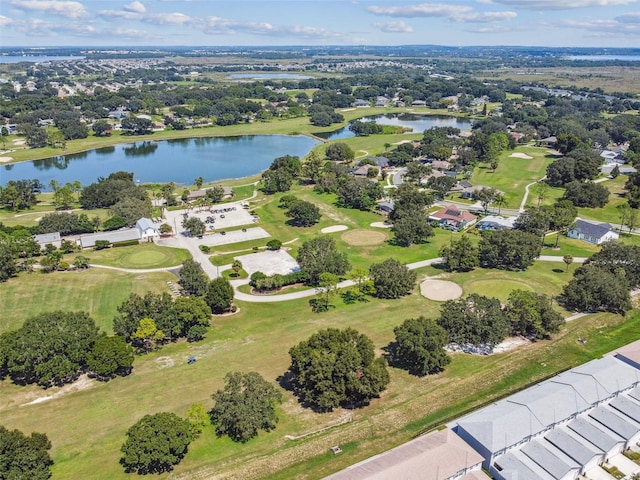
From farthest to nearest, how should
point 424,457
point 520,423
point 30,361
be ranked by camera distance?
point 30,361, point 520,423, point 424,457

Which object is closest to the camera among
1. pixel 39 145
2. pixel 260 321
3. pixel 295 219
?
pixel 260 321

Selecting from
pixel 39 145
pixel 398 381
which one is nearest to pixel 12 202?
pixel 39 145

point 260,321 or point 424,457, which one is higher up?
point 424,457

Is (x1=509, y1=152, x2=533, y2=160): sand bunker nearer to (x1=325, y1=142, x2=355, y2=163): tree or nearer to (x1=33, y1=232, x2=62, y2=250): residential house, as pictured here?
(x1=325, y1=142, x2=355, y2=163): tree

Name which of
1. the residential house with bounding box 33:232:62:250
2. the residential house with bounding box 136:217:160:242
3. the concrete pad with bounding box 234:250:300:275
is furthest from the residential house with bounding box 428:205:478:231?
the residential house with bounding box 33:232:62:250

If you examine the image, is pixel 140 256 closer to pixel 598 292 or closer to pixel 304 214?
pixel 304 214

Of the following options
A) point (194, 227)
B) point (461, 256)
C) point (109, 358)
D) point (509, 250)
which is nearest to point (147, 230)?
point (194, 227)

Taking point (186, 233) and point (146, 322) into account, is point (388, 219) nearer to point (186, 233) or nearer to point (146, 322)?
point (186, 233)
